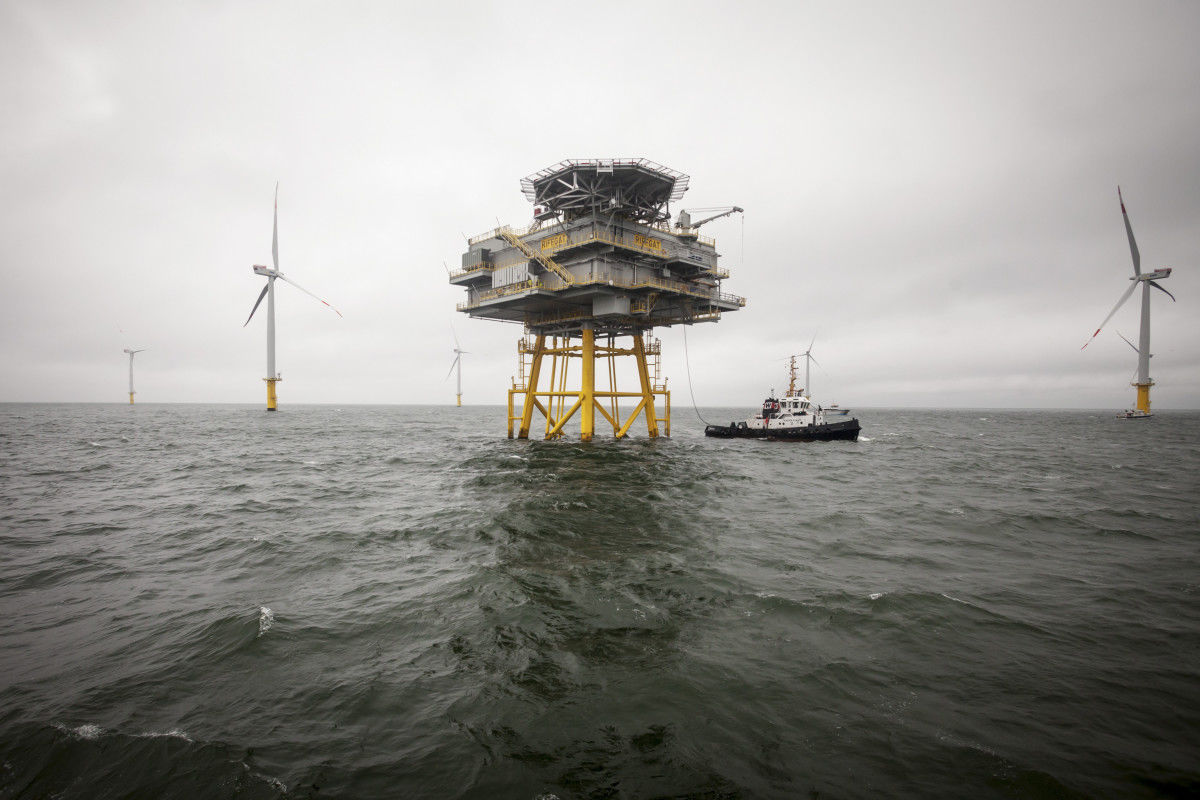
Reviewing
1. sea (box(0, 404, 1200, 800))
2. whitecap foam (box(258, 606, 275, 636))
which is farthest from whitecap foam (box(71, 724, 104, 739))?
whitecap foam (box(258, 606, 275, 636))

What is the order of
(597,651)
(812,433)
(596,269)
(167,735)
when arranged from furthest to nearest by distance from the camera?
1. (812,433)
2. (596,269)
3. (597,651)
4. (167,735)

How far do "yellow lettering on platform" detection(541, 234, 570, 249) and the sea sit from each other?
58.3ft

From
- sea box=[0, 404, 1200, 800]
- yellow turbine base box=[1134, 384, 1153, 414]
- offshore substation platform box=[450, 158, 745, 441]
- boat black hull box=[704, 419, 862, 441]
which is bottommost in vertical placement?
sea box=[0, 404, 1200, 800]

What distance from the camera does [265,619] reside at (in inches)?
337

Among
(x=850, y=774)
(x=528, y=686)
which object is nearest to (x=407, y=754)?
(x=528, y=686)

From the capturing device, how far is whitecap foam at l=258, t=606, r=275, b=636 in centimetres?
819

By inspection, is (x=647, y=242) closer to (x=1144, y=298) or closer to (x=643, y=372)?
(x=643, y=372)

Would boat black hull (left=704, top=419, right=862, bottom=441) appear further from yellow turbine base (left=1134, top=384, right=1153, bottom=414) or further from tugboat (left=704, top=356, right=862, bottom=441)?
yellow turbine base (left=1134, top=384, right=1153, bottom=414)

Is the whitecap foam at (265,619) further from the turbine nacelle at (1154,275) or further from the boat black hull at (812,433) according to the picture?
the turbine nacelle at (1154,275)

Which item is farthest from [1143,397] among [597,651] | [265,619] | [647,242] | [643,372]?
[265,619]

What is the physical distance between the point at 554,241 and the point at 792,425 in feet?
83.9

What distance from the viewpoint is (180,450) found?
119ft

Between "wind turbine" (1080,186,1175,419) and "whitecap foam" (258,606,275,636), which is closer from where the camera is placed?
"whitecap foam" (258,606,275,636)

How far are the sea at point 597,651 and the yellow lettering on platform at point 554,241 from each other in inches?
700
